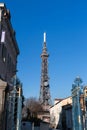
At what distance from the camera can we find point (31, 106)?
72.0 m

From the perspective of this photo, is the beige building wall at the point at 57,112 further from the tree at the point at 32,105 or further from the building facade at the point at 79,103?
the building facade at the point at 79,103

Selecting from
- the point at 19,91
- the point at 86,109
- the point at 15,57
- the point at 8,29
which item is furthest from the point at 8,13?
the point at 86,109

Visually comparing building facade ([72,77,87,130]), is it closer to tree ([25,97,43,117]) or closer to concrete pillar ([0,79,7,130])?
concrete pillar ([0,79,7,130])

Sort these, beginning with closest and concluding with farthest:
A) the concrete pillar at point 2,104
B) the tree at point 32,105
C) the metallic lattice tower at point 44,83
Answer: the concrete pillar at point 2,104 → the tree at point 32,105 → the metallic lattice tower at point 44,83

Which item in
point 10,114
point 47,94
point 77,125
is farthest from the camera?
point 47,94

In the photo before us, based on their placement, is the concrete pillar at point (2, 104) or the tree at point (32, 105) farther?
the tree at point (32, 105)

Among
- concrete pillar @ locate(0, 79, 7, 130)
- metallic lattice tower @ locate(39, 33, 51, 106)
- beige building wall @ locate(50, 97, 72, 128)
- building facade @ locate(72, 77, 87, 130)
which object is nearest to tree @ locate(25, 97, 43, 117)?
beige building wall @ locate(50, 97, 72, 128)

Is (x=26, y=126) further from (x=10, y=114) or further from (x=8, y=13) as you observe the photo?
(x=10, y=114)

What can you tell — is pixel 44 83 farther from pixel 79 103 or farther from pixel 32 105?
pixel 79 103

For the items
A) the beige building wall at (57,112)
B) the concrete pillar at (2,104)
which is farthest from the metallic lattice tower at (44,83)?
the concrete pillar at (2,104)

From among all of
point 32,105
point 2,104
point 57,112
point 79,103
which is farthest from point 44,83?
point 2,104

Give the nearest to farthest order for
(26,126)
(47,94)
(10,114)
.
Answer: (10,114) → (26,126) → (47,94)

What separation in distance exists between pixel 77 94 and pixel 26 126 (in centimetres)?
2040

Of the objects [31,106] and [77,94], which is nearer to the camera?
[77,94]
